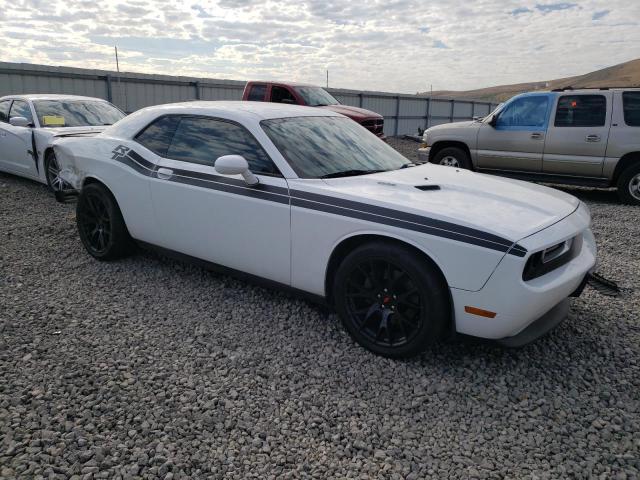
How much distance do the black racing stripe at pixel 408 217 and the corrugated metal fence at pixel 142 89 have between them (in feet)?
40.1

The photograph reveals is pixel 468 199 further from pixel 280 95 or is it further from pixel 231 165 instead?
pixel 280 95

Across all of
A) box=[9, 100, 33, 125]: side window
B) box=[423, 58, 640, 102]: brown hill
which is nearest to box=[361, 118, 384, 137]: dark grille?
box=[9, 100, 33, 125]: side window

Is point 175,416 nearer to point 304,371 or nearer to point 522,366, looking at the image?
point 304,371

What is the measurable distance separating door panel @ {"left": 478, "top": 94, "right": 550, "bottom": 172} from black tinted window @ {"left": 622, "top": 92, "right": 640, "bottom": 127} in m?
1.14

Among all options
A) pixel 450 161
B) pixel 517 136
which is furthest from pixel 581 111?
pixel 450 161

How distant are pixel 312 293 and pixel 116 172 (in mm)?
2211

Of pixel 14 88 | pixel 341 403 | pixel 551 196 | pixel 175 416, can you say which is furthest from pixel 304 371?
pixel 14 88

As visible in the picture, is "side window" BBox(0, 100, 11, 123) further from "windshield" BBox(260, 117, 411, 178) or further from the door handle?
"windshield" BBox(260, 117, 411, 178)

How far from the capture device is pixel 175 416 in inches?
101

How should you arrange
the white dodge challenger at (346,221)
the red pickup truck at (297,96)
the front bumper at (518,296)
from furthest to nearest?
the red pickup truck at (297,96) < the white dodge challenger at (346,221) < the front bumper at (518,296)

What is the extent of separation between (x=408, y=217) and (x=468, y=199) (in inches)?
20.1

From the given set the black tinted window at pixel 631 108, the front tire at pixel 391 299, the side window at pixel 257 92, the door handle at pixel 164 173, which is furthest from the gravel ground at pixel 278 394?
the side window at pixel 257 92

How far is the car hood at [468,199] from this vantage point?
110 inches

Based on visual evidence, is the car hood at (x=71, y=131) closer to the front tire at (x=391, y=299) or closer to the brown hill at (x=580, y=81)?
the front tire at (x=391, y=299)
